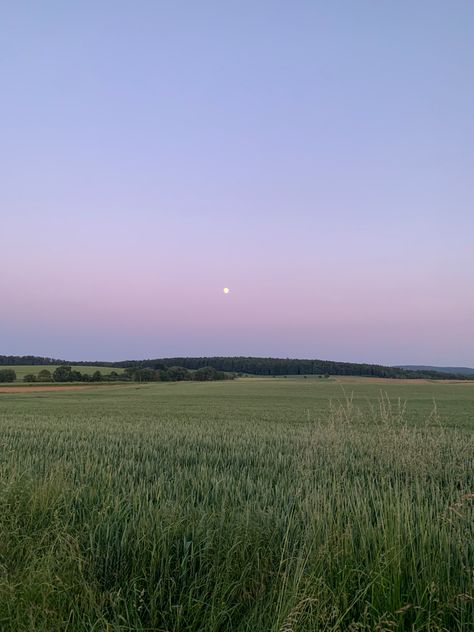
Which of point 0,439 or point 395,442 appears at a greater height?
point 395,442

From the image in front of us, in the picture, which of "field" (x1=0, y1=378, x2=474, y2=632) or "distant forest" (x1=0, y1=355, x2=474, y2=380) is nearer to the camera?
"field" (x1=0, y1=378, x2=474, y2=632)

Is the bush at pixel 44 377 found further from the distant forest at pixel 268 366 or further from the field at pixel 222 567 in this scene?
the field at pixel 222 567

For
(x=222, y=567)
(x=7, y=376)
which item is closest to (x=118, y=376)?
(x=7, y=376)

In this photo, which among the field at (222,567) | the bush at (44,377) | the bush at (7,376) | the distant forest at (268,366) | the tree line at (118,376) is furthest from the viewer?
the distant forest at (268,366)

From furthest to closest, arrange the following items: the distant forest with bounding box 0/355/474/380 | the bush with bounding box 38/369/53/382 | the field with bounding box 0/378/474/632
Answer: the distant forest with bounding box 0/355/474/380 → the bush with bounding box 38/369/53/382 → the field with bounding box 0/378/474/632

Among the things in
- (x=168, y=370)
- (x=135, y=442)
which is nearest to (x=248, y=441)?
(x=135, y=442)

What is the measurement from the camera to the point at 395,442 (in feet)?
27.2

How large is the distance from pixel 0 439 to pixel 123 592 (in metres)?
10.6

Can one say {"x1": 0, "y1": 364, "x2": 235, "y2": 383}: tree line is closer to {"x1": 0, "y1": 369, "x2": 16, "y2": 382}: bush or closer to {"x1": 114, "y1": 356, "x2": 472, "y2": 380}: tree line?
{"x1": 0, "y1": 369, "x2": 16, "y2": 382}: bush

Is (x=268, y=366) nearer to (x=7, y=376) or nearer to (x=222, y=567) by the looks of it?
(x=7, y=376)

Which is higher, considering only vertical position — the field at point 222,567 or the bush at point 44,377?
the field at point 222,567

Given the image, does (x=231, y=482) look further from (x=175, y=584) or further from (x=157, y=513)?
(x=175, y=584)

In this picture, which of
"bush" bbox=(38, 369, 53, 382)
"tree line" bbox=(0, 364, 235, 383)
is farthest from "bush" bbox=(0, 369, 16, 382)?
"bush" bbox=(38, 369, 53, 382)

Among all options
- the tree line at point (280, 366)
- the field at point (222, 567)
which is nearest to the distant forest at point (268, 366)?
the tree line at point (280, 366)
